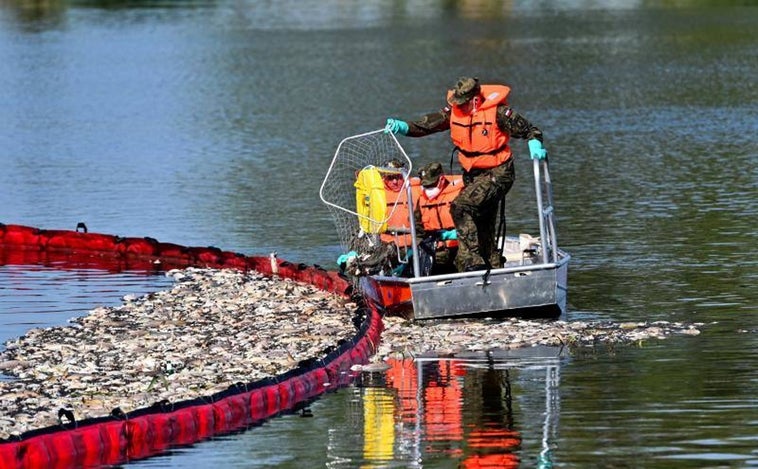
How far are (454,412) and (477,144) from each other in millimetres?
5082

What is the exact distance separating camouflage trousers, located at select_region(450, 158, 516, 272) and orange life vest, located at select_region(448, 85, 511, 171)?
0.35ft

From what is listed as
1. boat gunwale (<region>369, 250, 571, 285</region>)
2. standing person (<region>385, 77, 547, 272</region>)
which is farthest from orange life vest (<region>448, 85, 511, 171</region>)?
Answer: boat gunwale (<region>369, 250, 571, 285</region>)

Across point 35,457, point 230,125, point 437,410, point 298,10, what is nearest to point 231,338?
point 437,410

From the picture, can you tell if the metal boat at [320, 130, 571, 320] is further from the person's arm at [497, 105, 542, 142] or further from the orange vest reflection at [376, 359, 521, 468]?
the orange vest reflection at [376, 359, 521, 468]

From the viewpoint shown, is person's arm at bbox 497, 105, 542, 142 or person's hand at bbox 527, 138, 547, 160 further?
person's arm at bbox 497, 105, 542, 142

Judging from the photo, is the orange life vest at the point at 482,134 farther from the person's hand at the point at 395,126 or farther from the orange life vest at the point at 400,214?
the orange life vest at the point at 400,214

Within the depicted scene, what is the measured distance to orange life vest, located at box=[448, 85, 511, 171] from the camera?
62.8ft

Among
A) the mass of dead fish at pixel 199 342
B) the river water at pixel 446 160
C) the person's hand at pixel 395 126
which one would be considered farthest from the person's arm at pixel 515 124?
the river water at pixel 446 160

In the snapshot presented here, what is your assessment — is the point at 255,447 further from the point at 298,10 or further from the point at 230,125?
the point at 298,10

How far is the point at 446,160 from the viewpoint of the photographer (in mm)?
36250

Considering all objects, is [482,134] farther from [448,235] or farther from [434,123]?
[448,235]

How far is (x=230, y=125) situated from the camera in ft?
153

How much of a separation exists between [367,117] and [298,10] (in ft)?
218

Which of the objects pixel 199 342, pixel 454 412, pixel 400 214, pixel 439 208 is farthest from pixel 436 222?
pixel 454 412
